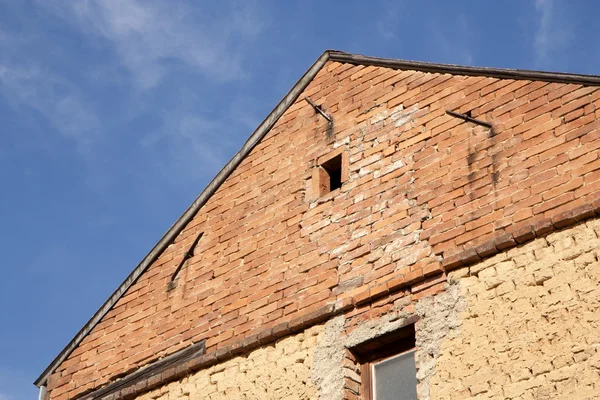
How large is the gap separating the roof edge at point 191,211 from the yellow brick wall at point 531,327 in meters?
3.51

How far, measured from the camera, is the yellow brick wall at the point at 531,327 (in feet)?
25.9

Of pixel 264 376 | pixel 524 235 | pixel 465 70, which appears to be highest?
pixel 465 70

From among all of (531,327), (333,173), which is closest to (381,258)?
(333,173)

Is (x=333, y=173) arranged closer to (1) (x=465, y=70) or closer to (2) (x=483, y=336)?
(1) (x=465, y=70)

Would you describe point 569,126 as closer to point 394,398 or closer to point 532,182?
point 532,182

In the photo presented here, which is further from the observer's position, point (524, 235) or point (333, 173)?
point (333, 173)

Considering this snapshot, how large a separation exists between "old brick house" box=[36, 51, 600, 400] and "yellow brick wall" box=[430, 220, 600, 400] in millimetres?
11

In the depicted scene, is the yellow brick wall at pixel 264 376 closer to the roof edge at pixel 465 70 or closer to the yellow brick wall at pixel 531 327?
the yellow brick wall at pixel 531 327

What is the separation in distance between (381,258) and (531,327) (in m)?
1.76

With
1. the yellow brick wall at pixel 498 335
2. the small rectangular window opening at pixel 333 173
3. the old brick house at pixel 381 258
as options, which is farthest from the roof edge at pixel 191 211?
the yellow brick wall at pixel 498 335

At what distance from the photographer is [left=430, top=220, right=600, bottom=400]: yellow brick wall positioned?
789 cm

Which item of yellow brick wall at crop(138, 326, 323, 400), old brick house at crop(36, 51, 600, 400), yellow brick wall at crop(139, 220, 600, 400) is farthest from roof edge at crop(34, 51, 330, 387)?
yellow brick wall at crop(139, 220, 600, 400)

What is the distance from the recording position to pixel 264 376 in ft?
31.9

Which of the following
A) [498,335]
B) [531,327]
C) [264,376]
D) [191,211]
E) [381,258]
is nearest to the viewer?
[531,327]
